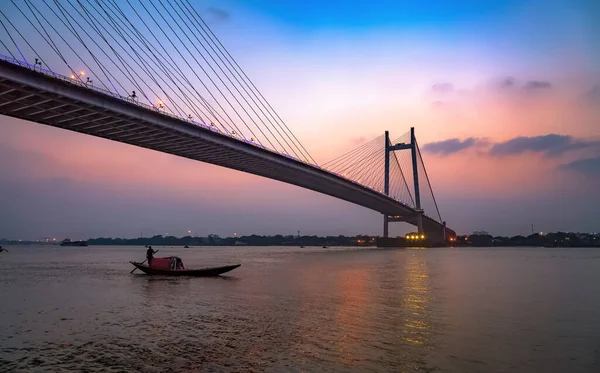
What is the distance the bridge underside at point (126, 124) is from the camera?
91.7ft

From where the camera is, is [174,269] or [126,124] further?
[126,124]

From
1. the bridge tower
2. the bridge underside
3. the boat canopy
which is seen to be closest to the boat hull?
the boat canopy

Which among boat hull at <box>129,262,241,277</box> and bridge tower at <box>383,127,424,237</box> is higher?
bridge tower at <box>383,127,424,237</box>

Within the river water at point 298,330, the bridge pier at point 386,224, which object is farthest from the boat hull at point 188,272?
the bridge pier at point 386,224

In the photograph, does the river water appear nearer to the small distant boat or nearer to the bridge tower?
the small distant boat

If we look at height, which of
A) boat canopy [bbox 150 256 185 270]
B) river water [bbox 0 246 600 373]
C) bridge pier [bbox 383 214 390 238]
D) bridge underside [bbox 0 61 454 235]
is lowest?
river water [bbox 0 246 600 373]

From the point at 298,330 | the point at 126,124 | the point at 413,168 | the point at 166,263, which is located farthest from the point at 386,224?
the point at 298,330

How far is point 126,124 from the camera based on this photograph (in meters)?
36.3

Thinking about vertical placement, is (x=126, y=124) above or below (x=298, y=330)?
above

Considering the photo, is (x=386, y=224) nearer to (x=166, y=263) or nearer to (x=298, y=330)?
(x=166, y=263)

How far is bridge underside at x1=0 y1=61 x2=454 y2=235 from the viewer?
1100 inches

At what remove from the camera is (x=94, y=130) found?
37.9 metres

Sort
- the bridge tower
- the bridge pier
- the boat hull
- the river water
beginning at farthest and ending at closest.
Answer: the bridge pier, the bridge tower, the boat hull, the river water

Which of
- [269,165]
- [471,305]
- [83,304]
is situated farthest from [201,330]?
[269,165]
